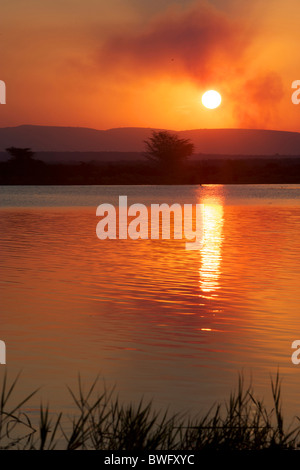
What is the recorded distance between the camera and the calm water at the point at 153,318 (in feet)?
30.5

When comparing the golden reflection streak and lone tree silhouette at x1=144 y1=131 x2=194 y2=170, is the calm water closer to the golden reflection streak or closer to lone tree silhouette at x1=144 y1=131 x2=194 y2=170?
the golden reflection streak

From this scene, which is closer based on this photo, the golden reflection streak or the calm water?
the calm water

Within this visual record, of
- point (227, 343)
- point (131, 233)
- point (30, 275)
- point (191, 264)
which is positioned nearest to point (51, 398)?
point (227, 343)

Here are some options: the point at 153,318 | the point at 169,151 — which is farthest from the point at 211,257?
the point at 169,151

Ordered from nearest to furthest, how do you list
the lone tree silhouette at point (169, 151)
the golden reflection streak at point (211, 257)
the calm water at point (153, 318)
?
the calm water at point (153, 318) < the golden reflection streak at point (211, 257) < the lone tree silhouette at point (169, 151)

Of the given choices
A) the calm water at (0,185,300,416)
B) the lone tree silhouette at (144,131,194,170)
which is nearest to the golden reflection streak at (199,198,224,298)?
the calm water at (0,185,300,416)

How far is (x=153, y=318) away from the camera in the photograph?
1259 cm

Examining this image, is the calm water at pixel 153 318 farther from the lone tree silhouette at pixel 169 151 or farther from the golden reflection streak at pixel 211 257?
the lone tree silhouette at pixel 169 151

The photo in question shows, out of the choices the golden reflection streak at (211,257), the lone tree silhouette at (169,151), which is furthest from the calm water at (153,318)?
the lone tree silhouette at (169,151)

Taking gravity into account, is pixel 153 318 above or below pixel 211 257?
below

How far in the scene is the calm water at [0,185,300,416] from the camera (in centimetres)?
930

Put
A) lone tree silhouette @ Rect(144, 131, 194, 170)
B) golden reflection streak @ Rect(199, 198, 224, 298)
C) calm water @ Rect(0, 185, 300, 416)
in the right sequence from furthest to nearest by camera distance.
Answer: lone tree silhouette @ Rect(144, 131, 194, 170)
golden reflection streak @ Rect(199, 198, 224, 298)
calm water @ Rect(0, 185, 300, 416)

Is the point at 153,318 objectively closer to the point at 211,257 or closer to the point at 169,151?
the point at 211,257

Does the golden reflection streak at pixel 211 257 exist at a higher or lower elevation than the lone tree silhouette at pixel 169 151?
lower
